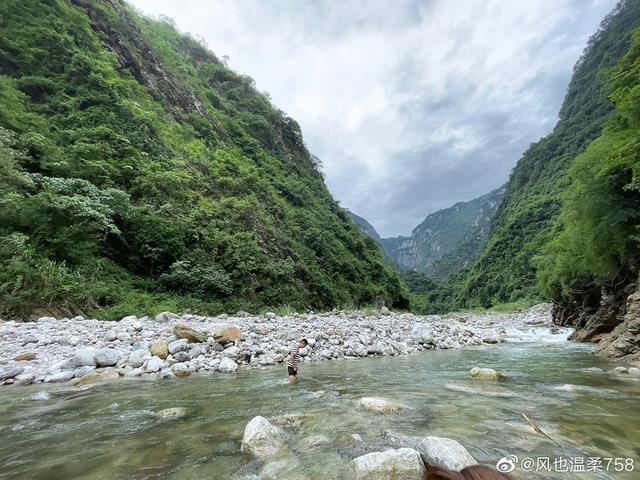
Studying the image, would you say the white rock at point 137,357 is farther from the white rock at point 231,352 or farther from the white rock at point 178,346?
the white rock at point 231,352

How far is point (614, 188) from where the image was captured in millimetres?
9969

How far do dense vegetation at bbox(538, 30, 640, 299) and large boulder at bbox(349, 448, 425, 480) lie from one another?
9.68 meters

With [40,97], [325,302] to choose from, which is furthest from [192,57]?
[325,302]

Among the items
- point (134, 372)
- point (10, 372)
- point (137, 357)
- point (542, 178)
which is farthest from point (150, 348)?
point (542, 178)

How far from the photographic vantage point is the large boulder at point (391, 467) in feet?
8.29

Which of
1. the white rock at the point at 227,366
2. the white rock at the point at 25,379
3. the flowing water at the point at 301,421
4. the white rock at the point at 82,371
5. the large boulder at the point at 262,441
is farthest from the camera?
the white rock at the point at 227,366

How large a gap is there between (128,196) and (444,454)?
16.6 m

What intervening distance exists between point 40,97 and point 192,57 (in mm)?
34238

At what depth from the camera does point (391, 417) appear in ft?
13.6

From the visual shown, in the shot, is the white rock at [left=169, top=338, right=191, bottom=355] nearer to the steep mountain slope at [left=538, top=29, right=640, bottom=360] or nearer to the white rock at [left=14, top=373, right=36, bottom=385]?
the white rock at [left=14, top=373, right=36, bottom=385]

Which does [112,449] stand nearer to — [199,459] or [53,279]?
[199,459]

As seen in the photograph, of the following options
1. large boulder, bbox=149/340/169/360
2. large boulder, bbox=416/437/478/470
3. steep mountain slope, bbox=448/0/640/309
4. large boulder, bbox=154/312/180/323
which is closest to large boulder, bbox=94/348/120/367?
large boulder, bbox=149/340/169/360

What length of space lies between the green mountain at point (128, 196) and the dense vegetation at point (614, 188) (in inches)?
592

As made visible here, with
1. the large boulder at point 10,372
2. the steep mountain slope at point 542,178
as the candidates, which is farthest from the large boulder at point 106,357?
the steep mountain slope at point 542,178
